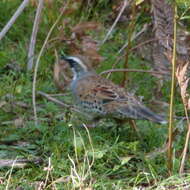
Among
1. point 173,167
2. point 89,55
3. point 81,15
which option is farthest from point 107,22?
point 173,167

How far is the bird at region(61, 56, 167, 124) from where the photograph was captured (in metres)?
7.24

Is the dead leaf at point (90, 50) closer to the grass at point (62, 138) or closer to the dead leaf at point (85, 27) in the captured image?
the dead leaf at point (85, 27)

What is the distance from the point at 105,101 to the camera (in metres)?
7.55

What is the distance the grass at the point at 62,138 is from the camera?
6008mm

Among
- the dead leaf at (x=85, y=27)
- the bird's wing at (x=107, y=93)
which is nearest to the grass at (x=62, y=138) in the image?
the bird's wing at (x=107, y=93)

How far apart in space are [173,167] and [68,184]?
1033mm

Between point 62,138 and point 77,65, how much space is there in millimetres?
1418

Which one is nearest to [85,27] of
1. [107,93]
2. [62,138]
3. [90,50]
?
[90,50]

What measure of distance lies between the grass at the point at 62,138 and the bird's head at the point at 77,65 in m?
0.47

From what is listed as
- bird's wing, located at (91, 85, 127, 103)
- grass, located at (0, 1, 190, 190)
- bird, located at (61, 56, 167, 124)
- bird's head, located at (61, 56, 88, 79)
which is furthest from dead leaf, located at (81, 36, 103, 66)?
bird's wing, located at (91, 85, 127, 103)

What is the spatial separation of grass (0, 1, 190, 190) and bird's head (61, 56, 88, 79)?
18.4 inches

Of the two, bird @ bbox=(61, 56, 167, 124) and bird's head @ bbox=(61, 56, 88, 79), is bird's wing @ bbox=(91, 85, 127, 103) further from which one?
bird's head @ bbox=(61, 56, 88, 79)

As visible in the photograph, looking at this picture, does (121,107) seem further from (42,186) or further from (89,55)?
(42,186)

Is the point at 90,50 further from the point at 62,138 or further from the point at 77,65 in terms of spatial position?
the point at 62,138
